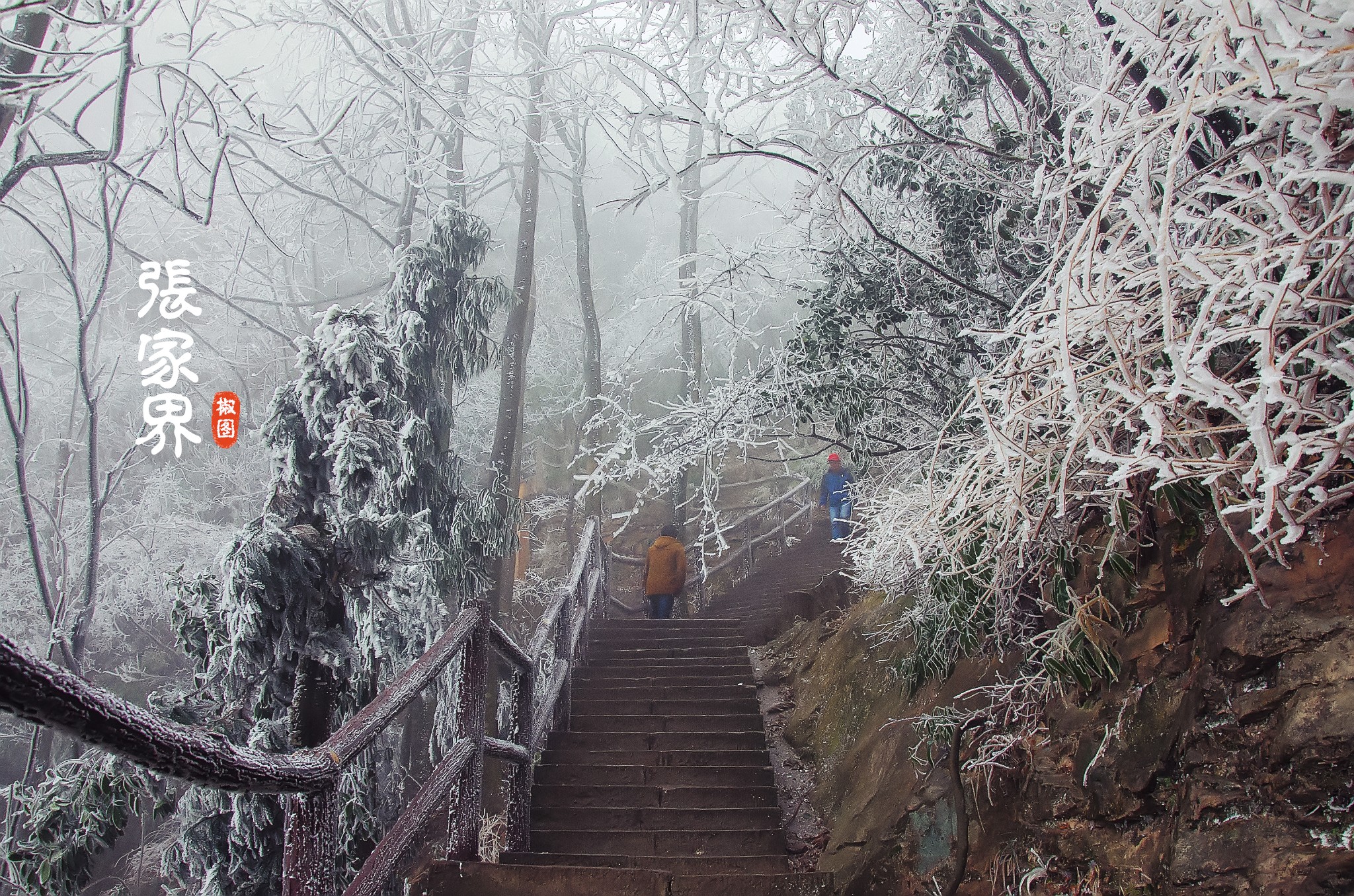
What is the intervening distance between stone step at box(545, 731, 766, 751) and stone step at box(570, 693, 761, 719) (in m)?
0.37

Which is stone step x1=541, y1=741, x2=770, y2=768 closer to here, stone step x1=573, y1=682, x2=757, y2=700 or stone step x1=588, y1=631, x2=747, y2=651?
stone step x1=573, y1=682, x2=757, y2=700

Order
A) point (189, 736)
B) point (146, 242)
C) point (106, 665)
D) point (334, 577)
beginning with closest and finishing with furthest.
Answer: point (189, 736) → point (334, 577) → point (106, 665) → point (146, 242)

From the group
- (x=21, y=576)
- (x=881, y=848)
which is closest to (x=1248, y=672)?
(x=881, y=848)

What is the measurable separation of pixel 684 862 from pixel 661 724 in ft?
4.97

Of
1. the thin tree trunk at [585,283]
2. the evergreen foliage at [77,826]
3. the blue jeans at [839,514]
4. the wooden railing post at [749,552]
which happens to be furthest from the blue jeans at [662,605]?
the evergreen foliage at [77,826]

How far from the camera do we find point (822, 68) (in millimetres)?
2965

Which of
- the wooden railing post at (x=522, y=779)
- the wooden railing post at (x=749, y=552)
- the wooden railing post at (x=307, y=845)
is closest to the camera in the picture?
the wooden railing post at (x=307, y=845)

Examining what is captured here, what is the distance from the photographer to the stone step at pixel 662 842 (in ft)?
13.5

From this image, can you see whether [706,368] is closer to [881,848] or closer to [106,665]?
[106,665]

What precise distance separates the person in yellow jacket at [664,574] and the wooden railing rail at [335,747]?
404 cm

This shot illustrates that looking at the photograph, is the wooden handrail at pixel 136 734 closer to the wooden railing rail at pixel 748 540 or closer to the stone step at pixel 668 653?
the stone step at pixel 668 653

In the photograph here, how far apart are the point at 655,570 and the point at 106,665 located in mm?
12071

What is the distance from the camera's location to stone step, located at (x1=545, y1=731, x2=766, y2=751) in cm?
515

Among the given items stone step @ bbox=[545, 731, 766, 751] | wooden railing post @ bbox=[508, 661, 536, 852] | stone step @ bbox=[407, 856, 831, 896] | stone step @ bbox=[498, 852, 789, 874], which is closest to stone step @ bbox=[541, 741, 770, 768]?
stone step @ bbox=[545, 731, 766, 751]
